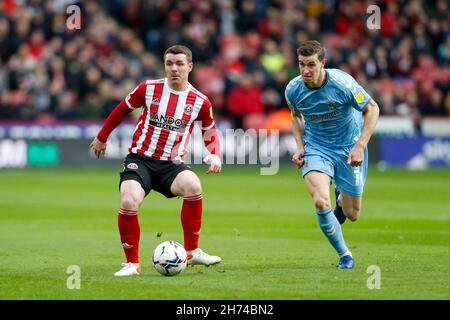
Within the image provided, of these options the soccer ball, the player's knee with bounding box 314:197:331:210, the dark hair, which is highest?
the dark hair

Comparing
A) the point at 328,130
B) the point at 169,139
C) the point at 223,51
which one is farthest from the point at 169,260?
the point at 223,51

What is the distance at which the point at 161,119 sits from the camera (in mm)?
10641

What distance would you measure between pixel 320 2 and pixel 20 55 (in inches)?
414

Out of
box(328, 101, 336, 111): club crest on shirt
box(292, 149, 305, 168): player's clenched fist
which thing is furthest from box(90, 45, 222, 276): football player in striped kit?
box(328, 101, 336, 111): club crest on shirt

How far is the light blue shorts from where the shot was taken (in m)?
10.9

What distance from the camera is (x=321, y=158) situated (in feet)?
36.2

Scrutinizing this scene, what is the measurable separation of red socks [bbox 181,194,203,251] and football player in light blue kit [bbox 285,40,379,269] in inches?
42.9

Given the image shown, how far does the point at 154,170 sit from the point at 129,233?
0.71 meters

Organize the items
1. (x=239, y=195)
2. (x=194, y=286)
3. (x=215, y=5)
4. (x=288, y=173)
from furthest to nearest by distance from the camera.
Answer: (x=215, y=5) → (x=288, y=173) → (x=239, y=195) → (x=194, y=286)

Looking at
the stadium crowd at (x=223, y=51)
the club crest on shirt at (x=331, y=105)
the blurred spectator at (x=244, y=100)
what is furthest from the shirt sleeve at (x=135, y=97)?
the blurred spectator at (x=244, y=100)

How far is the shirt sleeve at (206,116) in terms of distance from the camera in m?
10.8

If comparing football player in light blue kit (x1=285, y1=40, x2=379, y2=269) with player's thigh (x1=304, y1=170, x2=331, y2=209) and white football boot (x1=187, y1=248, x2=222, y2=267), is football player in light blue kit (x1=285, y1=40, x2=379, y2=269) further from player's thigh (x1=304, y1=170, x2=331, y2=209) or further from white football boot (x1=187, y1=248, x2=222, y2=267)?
white football boot (x1=187, y1=248, x2=222, y2=267)

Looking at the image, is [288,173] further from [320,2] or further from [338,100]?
[338,100]
